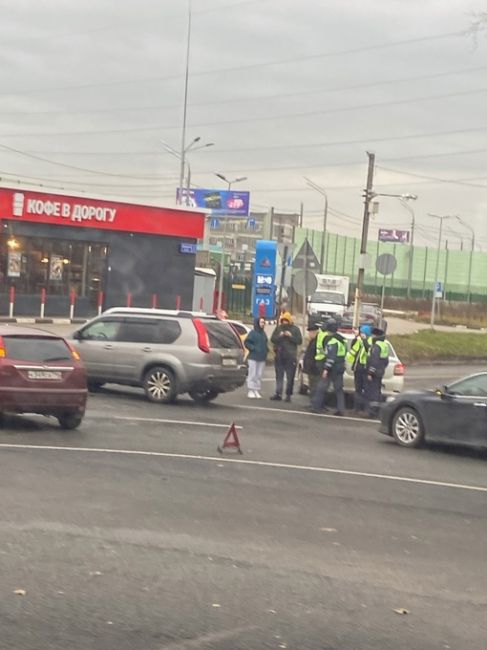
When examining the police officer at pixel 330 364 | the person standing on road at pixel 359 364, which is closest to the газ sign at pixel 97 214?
the person standing on road at pixel 359 364

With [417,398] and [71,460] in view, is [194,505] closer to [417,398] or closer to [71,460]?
[71,460]

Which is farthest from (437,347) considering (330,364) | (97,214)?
(330,364)

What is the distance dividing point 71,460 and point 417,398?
5914 millimetres

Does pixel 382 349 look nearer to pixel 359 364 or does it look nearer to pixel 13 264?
pixel 359 364

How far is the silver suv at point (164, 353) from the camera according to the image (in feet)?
64.9

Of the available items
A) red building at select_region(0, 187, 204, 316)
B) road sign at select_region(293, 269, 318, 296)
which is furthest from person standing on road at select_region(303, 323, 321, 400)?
red building at select_region(0, 187, 204, 316)

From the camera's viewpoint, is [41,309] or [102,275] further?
[102,275]

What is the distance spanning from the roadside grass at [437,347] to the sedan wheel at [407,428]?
20.6 metres

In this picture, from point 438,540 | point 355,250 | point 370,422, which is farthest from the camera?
point 355,250

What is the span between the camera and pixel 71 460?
12516 millimetres

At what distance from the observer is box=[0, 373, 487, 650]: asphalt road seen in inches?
251

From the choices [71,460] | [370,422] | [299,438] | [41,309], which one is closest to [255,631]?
[71,460]

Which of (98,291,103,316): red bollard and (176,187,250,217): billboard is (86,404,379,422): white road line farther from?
(176,187,250,217): billboard

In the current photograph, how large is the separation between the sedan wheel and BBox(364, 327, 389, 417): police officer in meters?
3.60
